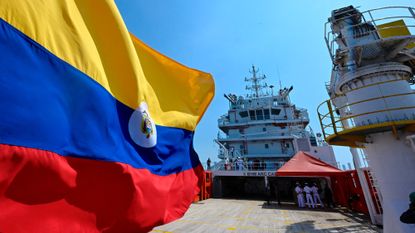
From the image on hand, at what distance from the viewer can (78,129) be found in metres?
1.92

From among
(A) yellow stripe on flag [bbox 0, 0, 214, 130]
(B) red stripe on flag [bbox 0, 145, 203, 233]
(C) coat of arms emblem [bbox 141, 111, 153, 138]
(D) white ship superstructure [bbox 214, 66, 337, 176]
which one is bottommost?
(B) red stripe on flag [bbox 0, 145, 203, 233]

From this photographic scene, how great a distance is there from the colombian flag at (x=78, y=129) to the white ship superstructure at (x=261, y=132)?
20.1 m

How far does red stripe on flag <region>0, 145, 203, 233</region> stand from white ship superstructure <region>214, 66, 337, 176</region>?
20.3m

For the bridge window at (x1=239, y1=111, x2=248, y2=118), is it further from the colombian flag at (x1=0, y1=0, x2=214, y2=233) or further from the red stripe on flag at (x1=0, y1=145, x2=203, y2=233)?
the red stripe on flag at (x1=0, y1=145, x2=203, y2=233)

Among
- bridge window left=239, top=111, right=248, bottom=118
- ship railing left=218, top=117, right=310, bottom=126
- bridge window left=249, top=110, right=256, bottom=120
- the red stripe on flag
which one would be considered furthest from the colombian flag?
bridge window left=239, top=111, right=248, bottom=118

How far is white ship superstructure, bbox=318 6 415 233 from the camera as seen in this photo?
5.61 m

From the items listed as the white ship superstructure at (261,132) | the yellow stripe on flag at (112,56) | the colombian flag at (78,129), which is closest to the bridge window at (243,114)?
the white ship superstructure at (261,132)

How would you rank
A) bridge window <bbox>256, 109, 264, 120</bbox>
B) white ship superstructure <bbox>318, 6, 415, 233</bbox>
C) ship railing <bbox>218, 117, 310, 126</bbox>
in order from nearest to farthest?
1. white ship superstructure <bbox>318, 6, 415, 233</bbox>
2. ship railing <bbox>218, 117, 310, 126</bbox>
3. bridge window <bbox>256, 109, 264, 120</bbox>

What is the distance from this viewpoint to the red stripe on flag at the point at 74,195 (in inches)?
55.3

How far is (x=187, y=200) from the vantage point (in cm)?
332

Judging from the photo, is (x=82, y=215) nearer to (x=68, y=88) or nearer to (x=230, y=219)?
(x=68, y=88)

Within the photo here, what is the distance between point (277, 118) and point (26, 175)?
30.8m

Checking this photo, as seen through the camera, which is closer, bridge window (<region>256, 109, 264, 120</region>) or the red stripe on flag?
the red stripe on flag

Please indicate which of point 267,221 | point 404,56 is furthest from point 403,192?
point 267,221
